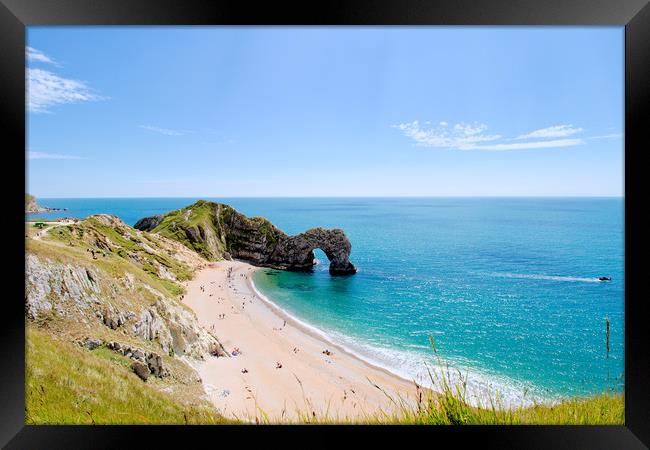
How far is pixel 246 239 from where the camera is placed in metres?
41.7

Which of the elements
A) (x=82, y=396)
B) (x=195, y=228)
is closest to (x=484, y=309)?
(x=82, y=396)

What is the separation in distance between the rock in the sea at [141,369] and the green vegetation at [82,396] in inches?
72.2

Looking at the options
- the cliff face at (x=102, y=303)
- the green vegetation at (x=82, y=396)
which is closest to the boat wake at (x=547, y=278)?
the cliff face at (x=102, y=303)

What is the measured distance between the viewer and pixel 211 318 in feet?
69.5

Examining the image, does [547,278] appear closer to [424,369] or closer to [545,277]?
[545,277]

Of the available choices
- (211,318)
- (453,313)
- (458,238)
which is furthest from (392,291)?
(458,238)

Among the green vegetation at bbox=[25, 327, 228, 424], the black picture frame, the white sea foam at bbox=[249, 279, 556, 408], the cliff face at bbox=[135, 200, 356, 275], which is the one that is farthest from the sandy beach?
the cliff face at bbox=[135, 200, 356, 275]

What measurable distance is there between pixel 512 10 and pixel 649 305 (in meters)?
2.93

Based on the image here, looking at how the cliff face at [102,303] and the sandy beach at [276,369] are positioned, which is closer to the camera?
the cliff face at [102,303]

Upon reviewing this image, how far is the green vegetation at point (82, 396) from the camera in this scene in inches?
126

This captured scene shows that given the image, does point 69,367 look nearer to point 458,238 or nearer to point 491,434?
point 491,434

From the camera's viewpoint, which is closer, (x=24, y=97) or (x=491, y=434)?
(x=491, y=434)

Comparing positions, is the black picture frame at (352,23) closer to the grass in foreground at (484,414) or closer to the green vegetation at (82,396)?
the grass in foreground at (484,414)

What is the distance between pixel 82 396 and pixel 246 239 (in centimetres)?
3843
